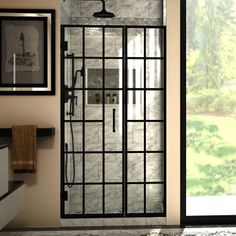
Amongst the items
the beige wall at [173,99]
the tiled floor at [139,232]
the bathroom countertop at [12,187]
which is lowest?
the tiled floor at [139,232]

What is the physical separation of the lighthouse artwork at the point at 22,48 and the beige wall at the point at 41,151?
9.1 inches

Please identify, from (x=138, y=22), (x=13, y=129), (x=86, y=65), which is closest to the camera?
(x=13, y=129)

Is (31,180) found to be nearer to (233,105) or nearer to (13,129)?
(13,129)

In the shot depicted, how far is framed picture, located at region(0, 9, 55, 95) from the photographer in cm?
516

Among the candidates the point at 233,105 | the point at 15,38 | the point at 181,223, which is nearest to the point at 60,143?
the point at 15,38

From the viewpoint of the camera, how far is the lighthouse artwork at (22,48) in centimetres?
516

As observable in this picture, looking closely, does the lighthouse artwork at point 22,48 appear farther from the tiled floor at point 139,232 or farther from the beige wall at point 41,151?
the tiled floor at point 139,232

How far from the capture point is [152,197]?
17.6 feet

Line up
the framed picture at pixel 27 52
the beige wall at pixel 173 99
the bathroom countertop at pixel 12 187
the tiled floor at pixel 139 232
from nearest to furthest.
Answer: the bathroom countertop at pixel 12 187, the tiled floor at pixel 139 232, the framed picture at pixel 27 52, the beige wall at pixel 173 99

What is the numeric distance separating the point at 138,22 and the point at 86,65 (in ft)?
2.84

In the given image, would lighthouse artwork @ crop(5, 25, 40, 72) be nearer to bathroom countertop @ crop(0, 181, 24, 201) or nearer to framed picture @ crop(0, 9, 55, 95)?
framed picture @ crop(0, 9, 55, 95)

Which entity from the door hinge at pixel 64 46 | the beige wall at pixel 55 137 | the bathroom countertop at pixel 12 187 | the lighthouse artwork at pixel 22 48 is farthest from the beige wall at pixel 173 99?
the bathroom countertop at pixel 12 187

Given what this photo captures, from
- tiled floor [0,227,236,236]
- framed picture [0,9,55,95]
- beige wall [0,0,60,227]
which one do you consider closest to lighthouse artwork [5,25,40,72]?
framed picture [0,9,55,95]

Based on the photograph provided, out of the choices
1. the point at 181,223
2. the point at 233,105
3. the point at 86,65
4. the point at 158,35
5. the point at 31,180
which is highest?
the point at 158,35
